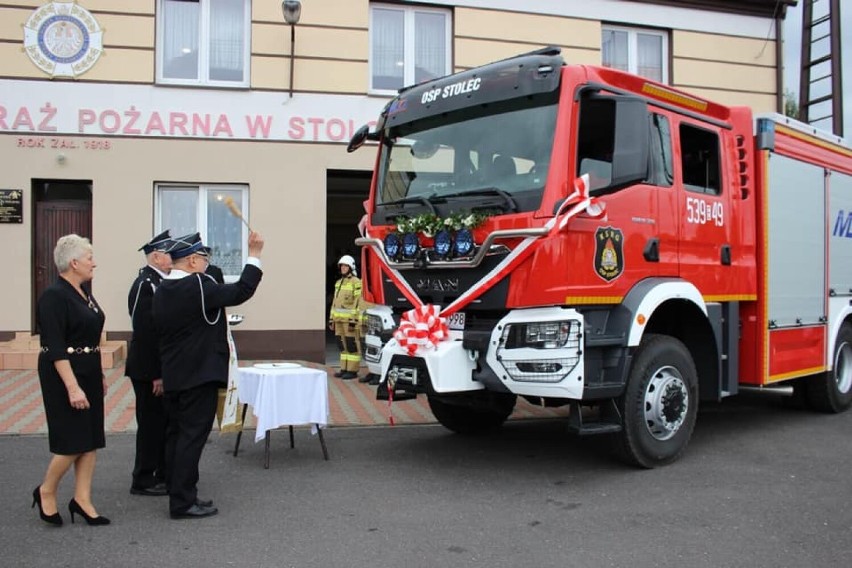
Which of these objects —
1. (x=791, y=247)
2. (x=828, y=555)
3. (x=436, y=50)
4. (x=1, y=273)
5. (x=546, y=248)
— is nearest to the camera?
(x=828, y=555)

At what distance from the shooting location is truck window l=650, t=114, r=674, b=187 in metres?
5.56

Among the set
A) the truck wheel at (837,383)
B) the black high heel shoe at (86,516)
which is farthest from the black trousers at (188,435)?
the truck wheel at (837,383)

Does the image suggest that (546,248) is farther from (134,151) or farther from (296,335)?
(134,151)

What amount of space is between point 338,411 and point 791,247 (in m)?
4.79

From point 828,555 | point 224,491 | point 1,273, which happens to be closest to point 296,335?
point 1,273

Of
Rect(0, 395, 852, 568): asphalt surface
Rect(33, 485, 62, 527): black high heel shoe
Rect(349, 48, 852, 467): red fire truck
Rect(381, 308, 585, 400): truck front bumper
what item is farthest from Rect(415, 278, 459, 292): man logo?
Rect(33, 485, 62, 527): black high heel shoe

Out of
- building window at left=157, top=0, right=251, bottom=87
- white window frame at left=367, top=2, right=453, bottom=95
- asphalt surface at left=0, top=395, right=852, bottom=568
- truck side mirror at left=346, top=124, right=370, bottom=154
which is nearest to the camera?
asphalt surface at left=0, top=395, right=852, bottom=568

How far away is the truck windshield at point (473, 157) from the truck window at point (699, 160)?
142 cm

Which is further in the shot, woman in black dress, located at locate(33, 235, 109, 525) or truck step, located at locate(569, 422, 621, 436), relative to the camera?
truck step, located at locate(569, 422, 621, 436)

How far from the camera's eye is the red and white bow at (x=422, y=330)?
527 centimetres

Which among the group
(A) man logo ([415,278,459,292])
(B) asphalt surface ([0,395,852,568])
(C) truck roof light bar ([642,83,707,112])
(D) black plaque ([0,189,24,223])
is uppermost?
(C) truck roof light bar ([642,83,707,112])

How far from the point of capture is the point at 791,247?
6820 mm

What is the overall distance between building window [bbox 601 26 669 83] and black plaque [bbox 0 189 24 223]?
356 inches

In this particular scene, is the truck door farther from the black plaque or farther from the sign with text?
the black plaque
